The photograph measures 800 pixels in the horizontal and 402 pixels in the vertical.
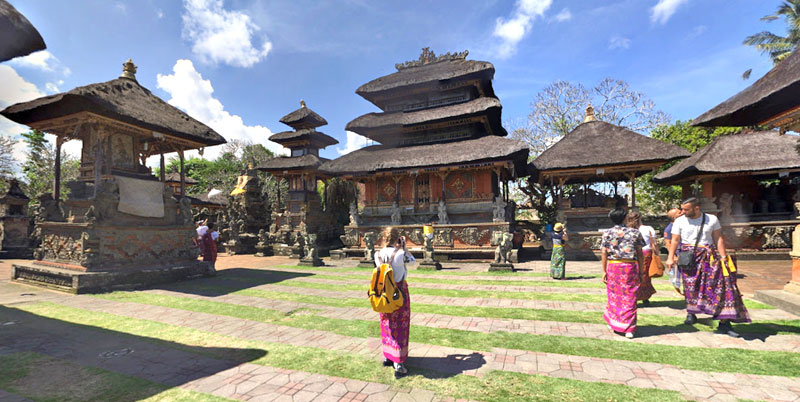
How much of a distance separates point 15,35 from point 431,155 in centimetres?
1468

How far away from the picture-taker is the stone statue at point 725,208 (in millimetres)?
14953

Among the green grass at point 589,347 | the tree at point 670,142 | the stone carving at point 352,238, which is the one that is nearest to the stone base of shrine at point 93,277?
the green grass at point 589,347

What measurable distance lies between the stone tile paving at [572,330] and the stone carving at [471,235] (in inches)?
358

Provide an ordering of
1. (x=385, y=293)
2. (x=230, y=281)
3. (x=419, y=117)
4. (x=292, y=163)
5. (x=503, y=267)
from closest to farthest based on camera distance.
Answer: (x=385, y=293) < (x=230, y=281) < (x=503, y=267) < (x=419, y=117) < (x=292, y=163)

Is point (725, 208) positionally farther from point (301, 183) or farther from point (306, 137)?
point (306, 137)

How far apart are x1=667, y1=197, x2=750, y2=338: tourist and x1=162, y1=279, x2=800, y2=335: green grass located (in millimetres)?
377

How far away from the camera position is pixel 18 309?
715cm

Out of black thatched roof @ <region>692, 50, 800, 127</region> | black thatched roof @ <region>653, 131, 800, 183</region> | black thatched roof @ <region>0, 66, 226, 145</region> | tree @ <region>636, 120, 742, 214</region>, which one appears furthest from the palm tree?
black thatched roof @ <region>0, 66, 226, 145</region>

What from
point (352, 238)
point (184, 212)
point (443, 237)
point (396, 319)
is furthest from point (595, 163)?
point (184, 212)

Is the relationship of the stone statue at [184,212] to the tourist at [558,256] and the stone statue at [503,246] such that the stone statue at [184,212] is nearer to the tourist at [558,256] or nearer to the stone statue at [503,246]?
the stone statue at [503,246]

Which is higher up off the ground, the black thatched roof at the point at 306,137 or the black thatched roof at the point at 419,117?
the black thatched roof at the point at 306,137

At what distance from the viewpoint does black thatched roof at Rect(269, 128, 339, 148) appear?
2611cm

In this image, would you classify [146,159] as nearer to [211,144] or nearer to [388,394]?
[211,144]

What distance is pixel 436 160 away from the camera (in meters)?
16.8
